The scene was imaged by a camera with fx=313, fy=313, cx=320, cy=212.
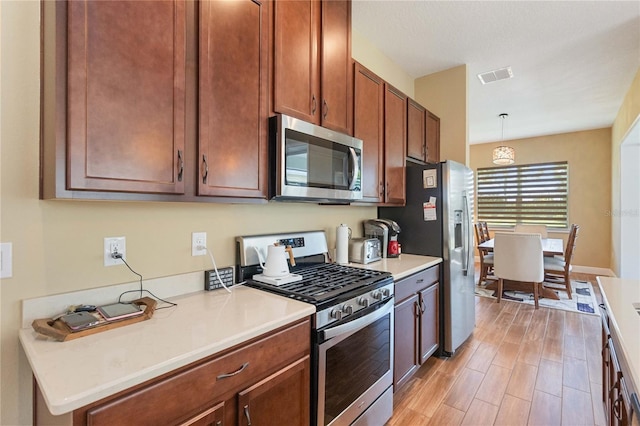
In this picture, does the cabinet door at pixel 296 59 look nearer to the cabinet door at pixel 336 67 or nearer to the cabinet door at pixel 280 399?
the cabinet door at pixel 336 67

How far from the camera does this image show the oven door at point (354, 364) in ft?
4.68

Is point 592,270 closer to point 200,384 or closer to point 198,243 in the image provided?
point 198,243

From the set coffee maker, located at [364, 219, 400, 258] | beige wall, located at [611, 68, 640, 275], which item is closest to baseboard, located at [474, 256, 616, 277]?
beige wall, located at [611, 68, 640, 275]

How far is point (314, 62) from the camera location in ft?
6.11

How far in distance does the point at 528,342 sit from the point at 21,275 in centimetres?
379

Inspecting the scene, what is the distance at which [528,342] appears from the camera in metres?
3.04

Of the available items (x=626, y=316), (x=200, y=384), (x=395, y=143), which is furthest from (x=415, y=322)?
(x=200, y=384)

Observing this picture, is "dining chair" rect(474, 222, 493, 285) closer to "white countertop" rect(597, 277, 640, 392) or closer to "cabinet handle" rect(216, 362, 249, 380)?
"white countertop" rect(597, 277, 640, 392)

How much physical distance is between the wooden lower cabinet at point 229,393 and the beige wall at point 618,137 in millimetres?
4311

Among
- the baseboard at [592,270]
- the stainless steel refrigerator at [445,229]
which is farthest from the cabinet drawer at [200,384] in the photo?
the baseboard at [592,270]

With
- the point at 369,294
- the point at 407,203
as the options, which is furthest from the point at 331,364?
the point at 407,203

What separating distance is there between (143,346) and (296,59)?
1.55 m

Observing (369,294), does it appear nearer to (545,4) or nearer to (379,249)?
(379,249)

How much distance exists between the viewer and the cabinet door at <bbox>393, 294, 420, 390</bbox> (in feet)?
6.77
